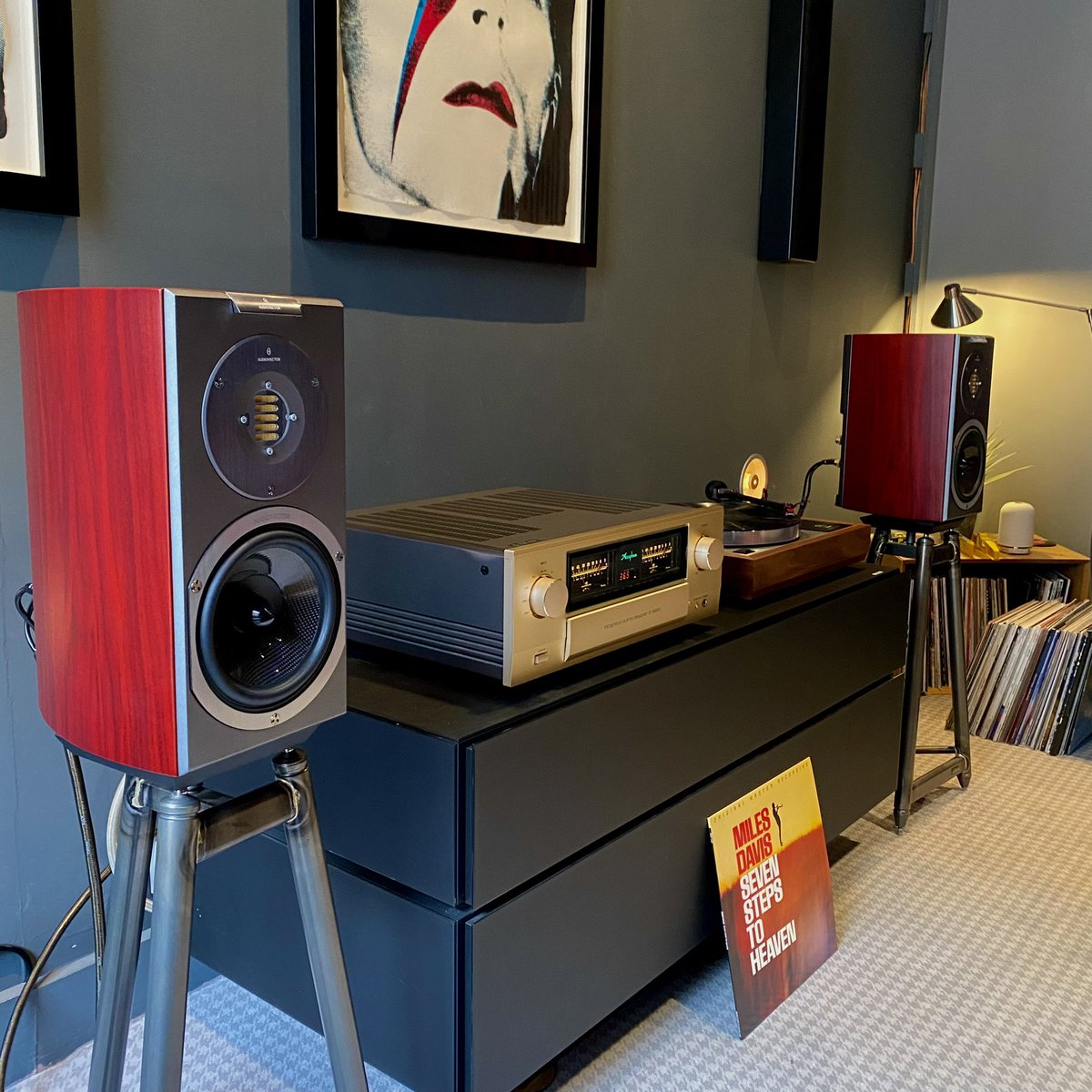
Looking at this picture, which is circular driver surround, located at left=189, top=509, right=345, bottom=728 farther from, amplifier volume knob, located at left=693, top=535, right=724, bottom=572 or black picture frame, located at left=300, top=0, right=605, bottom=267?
black picture frame, located at left=300, top=0, right=605, bottom=267

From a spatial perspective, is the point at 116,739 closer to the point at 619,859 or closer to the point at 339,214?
the point at 619,859

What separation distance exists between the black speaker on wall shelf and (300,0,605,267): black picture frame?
0.64 metres

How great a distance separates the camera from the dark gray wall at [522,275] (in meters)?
1.33

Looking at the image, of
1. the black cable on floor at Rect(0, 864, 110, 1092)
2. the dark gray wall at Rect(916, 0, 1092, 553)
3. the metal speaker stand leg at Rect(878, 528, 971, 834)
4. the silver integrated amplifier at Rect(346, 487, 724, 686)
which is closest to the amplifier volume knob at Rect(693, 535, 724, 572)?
the silver integrated amplifier at Rect(346, 487, 724, 686)

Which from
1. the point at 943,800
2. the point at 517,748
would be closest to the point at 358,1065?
the point at 517,748

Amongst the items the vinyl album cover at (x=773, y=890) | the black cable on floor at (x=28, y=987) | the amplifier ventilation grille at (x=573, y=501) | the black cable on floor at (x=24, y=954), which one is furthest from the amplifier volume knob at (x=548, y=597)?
the black cable on floor at (x=24, y=954)

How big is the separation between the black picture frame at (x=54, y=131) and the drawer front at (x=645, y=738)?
809 millimetres

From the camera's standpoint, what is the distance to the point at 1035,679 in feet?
8.68

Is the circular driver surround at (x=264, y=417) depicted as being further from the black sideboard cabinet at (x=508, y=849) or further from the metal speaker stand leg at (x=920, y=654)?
the metal speaker stand leg at (x=920, y=654)

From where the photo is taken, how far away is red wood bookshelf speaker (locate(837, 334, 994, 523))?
204cm

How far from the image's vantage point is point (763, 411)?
8.55ft

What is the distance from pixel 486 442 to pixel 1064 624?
1.63 metres

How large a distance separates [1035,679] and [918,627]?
76cm

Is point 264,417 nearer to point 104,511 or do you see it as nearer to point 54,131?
point 104,511
